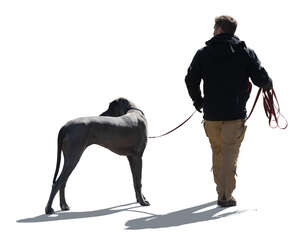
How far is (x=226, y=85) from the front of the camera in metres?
8.98

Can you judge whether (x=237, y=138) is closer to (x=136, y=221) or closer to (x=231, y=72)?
(x=231, y=72)

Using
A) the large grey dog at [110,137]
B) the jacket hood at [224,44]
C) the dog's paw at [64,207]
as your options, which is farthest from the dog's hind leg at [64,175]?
the jacket hood at [224,44]

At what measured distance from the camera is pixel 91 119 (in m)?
8.84

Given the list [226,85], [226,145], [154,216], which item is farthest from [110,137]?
[226,85]

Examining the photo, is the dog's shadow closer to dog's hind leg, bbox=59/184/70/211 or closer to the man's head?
dog's hind leg, bbox=59/184/70/211

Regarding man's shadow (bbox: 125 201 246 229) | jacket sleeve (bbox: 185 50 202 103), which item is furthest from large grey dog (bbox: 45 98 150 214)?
jacket sleeve (bbox: 185 50 202 103)

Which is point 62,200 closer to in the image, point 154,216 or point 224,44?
point 154,216

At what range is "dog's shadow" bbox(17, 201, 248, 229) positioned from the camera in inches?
332

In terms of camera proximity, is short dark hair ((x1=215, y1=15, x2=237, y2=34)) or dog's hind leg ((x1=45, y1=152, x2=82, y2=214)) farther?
short dark hair ((x1=215, y1=15, x2=237, y2=34))

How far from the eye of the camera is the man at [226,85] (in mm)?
8961

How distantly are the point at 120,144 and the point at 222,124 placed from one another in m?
1.29

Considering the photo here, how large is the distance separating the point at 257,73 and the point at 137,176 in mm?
2014

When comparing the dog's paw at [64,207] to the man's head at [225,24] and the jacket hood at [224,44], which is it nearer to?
the jacket hood at [224,44]

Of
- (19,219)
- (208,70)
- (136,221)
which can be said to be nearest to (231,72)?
(208,70)
